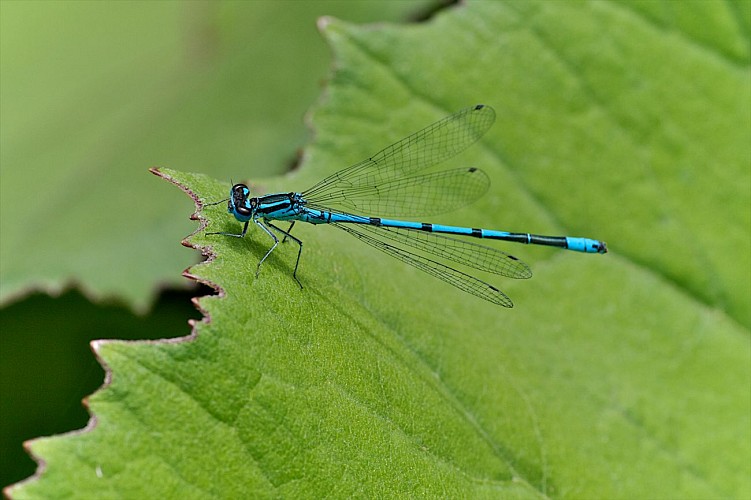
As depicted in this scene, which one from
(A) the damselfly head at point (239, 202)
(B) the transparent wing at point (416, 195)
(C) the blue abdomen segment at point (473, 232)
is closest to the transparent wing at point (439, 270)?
(C) the blue abdomen segment at point (473, 232)

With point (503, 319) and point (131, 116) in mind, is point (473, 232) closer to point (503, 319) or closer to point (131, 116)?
point (503, 319)

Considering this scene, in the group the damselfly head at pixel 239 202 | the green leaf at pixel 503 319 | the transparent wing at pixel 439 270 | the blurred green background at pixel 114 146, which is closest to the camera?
the green leaf at pixel 503 319

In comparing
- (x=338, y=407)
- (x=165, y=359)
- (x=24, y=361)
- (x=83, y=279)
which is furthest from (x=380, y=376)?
(x=24, y=361)

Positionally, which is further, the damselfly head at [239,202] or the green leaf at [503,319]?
the damselfly head at [239,202]

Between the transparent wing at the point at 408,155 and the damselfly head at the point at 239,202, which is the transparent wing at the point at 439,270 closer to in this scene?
the transparent wing at the point at 408,155

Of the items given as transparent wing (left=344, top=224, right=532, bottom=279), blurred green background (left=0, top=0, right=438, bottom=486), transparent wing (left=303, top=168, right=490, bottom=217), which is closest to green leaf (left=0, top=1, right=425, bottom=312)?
blurred green background (left=0, top=0, right=438, bottom=486)

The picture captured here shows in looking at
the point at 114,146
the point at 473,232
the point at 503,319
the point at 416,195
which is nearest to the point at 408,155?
the point at 416,195
